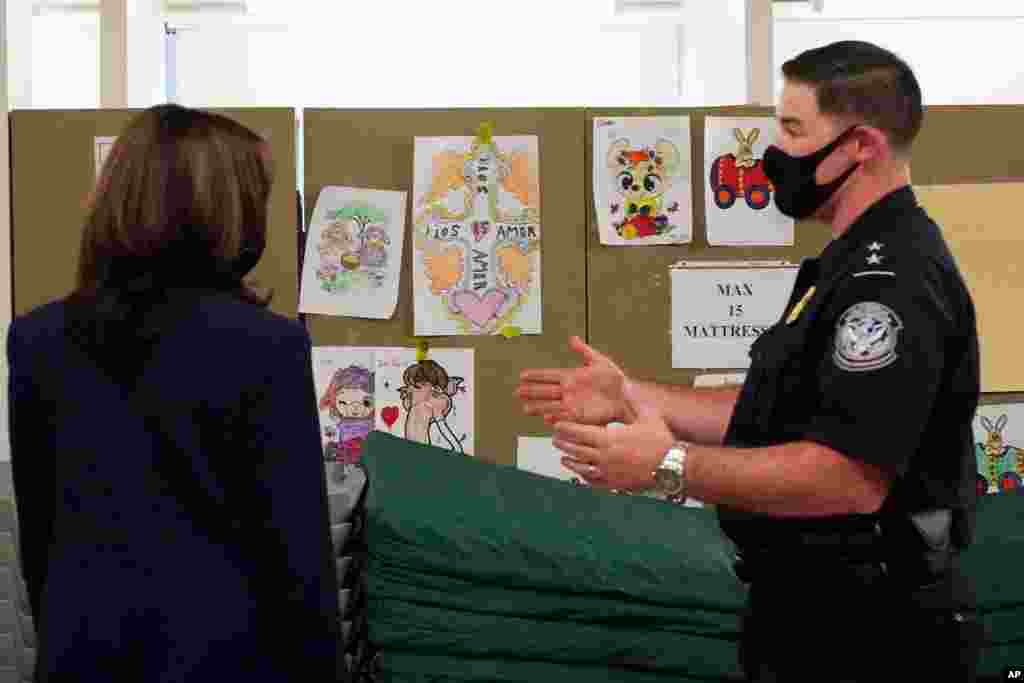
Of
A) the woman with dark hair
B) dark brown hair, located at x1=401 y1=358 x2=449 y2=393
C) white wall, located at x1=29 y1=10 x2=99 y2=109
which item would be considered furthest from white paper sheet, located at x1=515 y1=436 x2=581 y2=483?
white wall, located at x1=29 y1=10 x2=99 y2=109

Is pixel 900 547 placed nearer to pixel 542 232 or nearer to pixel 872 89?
pixel 872 89

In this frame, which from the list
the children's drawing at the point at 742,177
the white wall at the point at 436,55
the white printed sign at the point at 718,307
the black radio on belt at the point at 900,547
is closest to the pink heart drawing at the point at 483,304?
the white printed sign at the point at 718,307

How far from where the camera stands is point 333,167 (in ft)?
7.36

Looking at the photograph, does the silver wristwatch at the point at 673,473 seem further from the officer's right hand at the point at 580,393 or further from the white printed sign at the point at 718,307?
the white printed sign at the point at 718,307

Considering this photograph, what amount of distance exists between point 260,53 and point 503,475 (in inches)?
108

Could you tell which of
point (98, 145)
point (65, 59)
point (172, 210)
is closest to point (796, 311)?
point (172, 210)

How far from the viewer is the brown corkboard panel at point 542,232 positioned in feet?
7.35

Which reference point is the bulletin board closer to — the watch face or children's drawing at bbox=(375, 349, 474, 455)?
children's drawing at bbox=(375, 349, 474, 455)

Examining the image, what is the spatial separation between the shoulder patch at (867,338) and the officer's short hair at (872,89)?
25 centimetres

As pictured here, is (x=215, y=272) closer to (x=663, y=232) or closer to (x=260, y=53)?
(x=663, y=232)

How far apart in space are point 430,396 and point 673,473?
3.27 ft

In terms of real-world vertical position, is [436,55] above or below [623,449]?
above

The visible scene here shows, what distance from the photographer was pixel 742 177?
225 cm

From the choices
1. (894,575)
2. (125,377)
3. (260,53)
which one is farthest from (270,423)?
(260,53)
